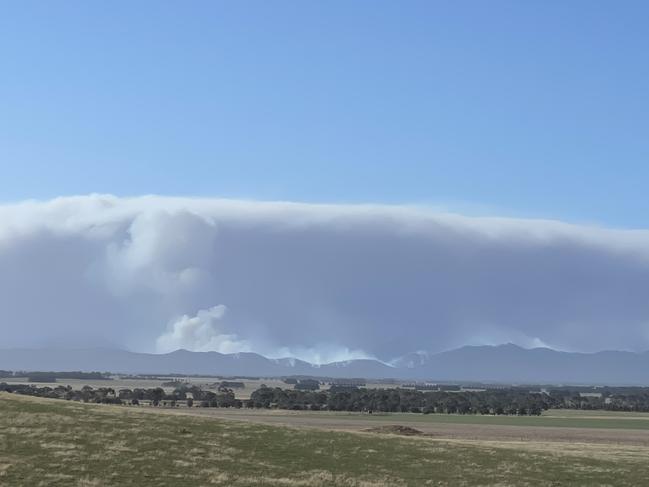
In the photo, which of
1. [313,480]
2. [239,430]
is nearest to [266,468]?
[313,480]

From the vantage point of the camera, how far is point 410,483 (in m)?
46.8

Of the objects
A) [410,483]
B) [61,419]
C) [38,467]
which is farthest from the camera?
[61,419]

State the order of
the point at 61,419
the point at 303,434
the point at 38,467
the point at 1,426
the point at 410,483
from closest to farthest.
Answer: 1. the point at 38,467
2. the point at 410,483
3. the point at 1,426
4. the point at 61,419
5. the point at 303,434

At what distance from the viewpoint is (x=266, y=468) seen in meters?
48.3

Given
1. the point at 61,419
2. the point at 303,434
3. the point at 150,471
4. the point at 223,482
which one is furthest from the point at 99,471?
the point at 303,434

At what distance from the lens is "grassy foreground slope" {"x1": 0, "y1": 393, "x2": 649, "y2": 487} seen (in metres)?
44.4

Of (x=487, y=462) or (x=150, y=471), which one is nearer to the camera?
(x=150, y=471)

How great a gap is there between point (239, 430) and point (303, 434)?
15.5 ft

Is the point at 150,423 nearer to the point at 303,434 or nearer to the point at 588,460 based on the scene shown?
the point at 303,434

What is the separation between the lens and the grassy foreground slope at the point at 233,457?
146ft

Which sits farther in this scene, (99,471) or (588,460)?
(588,460)

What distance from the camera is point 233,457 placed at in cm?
5062

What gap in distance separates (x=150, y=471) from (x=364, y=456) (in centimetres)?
1529

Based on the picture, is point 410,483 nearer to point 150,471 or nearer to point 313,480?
point 313,480
